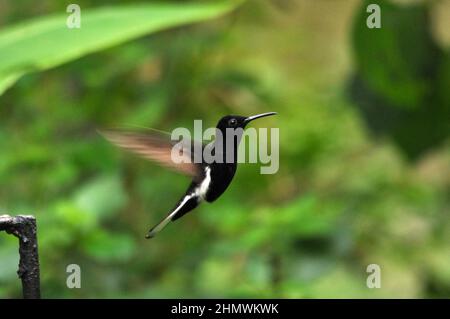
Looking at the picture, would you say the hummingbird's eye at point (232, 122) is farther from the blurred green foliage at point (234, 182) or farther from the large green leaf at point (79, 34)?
the blurred green foliage at point (234, 182)

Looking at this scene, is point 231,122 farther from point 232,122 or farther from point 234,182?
point 234,182

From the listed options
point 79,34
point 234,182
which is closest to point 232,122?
point 79,34

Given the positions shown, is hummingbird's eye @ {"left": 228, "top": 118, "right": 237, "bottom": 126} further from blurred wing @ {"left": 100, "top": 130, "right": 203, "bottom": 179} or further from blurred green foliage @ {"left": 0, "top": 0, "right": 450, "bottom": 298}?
blurred green foliage @ {"left": 0, "top": 0, "right": 450, "bottom": 298}

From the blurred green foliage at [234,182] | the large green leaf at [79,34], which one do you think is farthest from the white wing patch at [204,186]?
the blurred green foliage at [234,182]

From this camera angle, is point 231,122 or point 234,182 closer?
point 231,122

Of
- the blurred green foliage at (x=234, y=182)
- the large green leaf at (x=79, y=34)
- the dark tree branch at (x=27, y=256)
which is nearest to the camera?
the dark tree branch at (x=27, y=256)

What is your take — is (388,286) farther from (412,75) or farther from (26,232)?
(26,232)

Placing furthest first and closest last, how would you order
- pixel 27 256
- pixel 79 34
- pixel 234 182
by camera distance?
pixel 234 182 < pixel 79 34 < pixel 27 256
